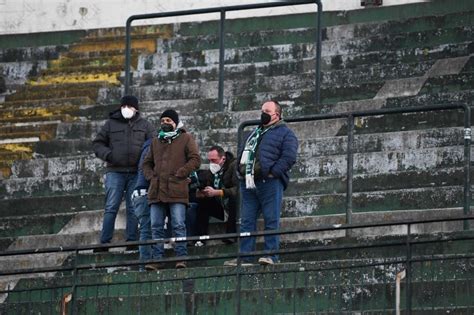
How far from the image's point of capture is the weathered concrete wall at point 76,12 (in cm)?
2725

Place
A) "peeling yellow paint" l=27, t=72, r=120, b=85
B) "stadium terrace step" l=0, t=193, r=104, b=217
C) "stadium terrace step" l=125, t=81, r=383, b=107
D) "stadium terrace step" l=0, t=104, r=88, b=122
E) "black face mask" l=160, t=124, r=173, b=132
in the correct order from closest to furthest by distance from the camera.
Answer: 1. "black face mask" l=160, t=124, r=173, b=132
2. "stadium terrace step" l=0, t=193, r=104, b=217
3. "stadium terrace step" l=125, t=81, r=383, b=107
4. "stadium terrace step" l=0, t=104, r=88, b=122
5. "peeling yellow paint" l=27, t=72, r=120, b=85

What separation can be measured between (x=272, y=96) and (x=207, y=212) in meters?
3.10

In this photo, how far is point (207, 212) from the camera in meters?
20.7

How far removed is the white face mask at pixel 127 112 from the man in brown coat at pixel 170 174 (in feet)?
3.14

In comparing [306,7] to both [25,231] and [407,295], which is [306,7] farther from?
[407,295]

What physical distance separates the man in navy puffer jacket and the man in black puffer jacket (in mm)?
1491

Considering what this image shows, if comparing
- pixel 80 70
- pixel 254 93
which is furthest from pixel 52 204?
pixel 80 70

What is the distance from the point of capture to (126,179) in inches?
831

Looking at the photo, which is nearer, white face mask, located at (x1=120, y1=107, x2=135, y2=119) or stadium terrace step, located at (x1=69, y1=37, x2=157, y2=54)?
white face mask, located at (x1=120, y1=107, x2=135, y2=119)

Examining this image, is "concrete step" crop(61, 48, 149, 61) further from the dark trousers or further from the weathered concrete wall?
the dark trousers

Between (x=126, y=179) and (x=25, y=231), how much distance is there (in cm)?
149

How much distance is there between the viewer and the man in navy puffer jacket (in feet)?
64.1

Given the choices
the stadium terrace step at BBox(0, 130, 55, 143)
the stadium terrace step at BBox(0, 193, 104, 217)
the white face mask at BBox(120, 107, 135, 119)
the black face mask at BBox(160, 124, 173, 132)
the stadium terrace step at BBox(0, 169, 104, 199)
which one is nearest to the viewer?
the black face mask at BBox(160, 124, 173, 132)

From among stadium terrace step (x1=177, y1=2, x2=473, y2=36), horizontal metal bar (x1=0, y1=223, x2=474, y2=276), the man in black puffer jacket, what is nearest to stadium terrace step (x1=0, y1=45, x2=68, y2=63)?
stadium terrace step (x1=177, y1=2, x2=473, y2=36)
